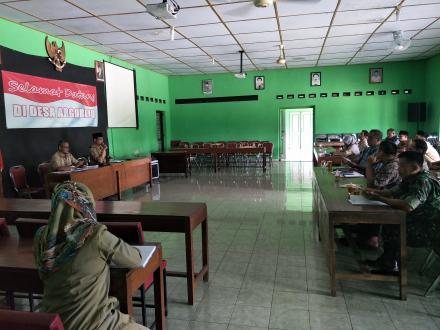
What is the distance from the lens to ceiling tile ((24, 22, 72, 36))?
6066 millimetres

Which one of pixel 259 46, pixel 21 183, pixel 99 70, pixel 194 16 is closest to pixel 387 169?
pixel 194 16

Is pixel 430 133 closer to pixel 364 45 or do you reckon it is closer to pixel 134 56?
pixel 364 45

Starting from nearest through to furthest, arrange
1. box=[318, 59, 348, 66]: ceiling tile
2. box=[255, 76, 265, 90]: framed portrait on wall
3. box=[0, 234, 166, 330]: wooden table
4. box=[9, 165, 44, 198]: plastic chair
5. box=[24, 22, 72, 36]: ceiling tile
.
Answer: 1. box=[0, 234, 166, 330]: wooden table
2. box=[9, 165, 44, 198]: plastic chair
3. box=[24, 22, 72, 36]: ceiling tile
4. box=[318, 59, 348, 66]: ceiling tile
5. box=[255, 76, 265, 90]: framed portrait on wall

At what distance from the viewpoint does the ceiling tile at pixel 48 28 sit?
19.9 feet

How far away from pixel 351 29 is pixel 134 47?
190 inches

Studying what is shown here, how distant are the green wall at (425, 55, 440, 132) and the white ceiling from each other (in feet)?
2.02

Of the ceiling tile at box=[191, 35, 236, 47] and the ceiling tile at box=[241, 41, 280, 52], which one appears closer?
the ceiling tile at box=[191, 35, 236, 47]

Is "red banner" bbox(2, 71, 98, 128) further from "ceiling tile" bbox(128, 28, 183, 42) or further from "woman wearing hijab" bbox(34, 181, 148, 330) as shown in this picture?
"woman wearing hijab" bbox(34, 181, 148, 330)

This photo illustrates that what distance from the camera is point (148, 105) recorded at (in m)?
11.5

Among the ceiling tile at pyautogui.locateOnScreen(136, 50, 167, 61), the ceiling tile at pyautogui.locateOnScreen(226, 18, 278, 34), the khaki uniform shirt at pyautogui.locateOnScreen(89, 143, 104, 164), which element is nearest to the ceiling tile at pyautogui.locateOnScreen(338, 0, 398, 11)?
the ceiling tile at pyautogui.locateOnScreen(226, 18, 278, 34)

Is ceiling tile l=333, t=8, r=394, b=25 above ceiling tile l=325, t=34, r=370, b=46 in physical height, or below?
below

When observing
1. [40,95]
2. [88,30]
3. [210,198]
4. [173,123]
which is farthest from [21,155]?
[173,123]

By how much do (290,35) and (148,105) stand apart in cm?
566

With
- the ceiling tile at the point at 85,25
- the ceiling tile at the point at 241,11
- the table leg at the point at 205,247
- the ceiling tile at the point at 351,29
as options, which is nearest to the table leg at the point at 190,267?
the table leg at the point at 205,247
